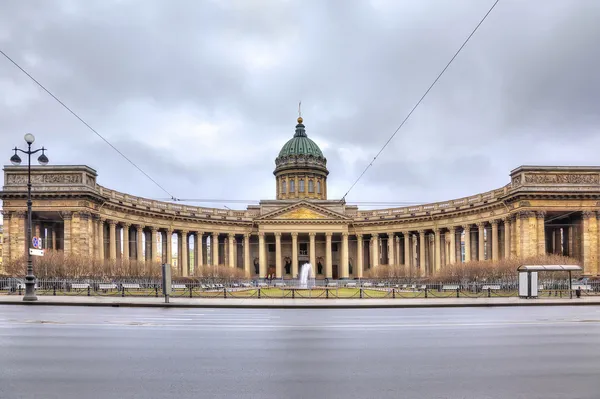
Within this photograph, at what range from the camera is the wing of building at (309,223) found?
62.5 m

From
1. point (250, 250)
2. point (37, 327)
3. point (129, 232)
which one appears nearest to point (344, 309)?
point (37, 327)

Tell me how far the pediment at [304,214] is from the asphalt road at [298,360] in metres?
77.0

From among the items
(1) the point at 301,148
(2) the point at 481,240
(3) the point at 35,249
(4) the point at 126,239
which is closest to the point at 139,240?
(4) the point at 126,239

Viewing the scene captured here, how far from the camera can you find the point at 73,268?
50.1 metres

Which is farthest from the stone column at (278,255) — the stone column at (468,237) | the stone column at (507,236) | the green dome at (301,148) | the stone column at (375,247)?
the stone column at (507,236)

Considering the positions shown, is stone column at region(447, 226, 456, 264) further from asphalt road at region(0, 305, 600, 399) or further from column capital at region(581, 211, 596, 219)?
asphalt road at region(0, 305, 600, 399)

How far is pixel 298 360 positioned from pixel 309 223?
280 feet

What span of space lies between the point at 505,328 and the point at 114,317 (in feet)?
50.4

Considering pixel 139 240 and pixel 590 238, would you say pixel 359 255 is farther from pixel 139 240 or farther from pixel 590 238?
pixel 590 238

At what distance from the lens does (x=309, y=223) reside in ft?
318

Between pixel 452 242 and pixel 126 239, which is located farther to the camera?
pixel 452 242

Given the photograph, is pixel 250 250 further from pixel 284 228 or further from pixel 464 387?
pixel 464 387

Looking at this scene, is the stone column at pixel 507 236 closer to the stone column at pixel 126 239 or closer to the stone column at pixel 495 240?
the stone column at pixel 495 240

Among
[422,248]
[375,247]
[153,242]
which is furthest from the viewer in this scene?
[375,247]
